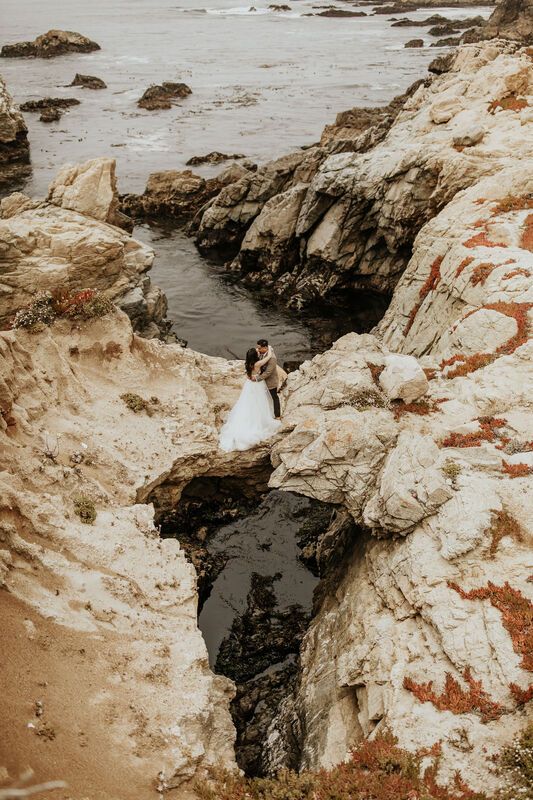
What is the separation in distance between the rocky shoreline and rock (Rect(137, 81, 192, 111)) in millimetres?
71291

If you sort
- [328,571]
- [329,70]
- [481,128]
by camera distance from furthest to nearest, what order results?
[329,70] → [481,128] → [328,571]

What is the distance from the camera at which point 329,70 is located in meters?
118

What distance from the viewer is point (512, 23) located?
10688cm

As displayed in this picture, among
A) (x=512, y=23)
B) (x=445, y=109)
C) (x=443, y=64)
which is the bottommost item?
(x=445, y=109)

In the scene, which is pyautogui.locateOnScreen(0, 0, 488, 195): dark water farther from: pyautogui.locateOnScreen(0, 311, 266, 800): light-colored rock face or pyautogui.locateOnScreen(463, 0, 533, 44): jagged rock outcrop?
pyautogui.locateOnScreen(0, 311, 266, 800): light-colored rock face

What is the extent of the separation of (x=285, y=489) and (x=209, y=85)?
113 metres

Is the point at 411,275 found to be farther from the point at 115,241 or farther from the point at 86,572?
the point at 86,572

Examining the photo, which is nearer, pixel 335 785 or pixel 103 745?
pixel 335 785

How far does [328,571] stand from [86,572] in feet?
29.5

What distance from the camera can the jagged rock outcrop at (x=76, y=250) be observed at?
2981cm

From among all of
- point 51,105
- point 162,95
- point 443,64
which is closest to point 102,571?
point 443,64

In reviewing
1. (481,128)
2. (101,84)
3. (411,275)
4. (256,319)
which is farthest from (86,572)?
(101,84)

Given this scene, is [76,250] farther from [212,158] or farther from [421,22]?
[421,22]

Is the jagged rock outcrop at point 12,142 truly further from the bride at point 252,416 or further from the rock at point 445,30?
the rock at point 445,30
